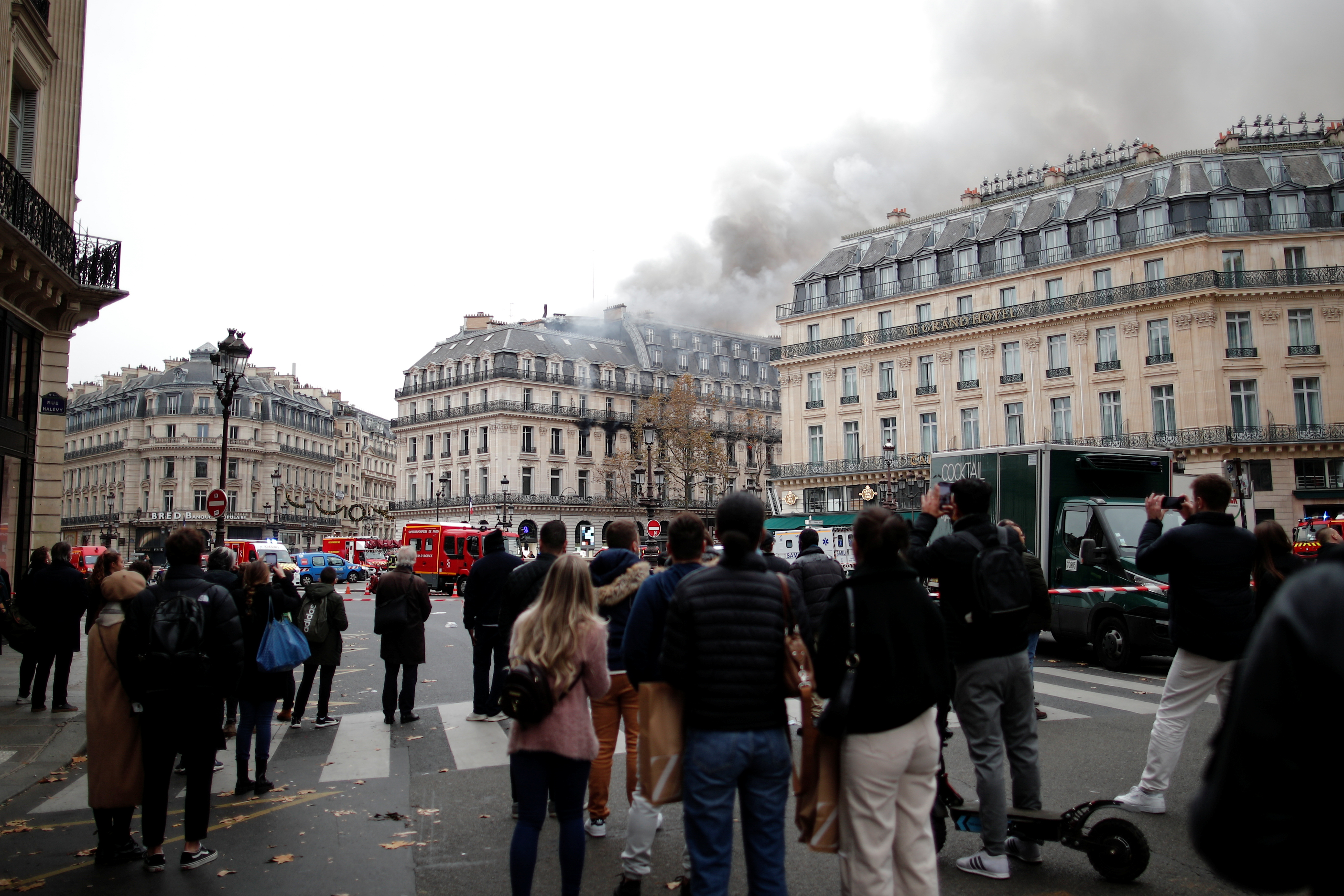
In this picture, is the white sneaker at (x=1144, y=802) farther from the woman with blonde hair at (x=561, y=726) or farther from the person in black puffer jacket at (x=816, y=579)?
the woman with blonde hair at (x=561, y=726)

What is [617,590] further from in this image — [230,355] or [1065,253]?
[1065,253]

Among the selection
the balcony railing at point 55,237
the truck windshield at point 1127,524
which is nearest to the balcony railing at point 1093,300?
the truck windshield at point 1127,524

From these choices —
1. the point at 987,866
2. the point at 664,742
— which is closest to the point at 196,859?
the point at 664,742

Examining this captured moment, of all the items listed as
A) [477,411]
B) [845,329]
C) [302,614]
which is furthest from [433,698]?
[477,411]

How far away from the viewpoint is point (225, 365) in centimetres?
1638

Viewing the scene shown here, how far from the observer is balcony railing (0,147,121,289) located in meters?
12.0

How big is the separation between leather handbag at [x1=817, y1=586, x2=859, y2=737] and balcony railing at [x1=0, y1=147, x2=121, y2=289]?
40.9ft

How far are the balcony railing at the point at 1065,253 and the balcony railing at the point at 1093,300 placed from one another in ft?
5.89

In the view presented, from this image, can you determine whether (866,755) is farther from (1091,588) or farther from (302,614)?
(1091,588)

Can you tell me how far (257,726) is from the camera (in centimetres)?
700

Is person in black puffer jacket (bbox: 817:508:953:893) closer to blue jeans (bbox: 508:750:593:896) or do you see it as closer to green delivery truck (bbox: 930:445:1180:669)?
blue jeans (bbox: 508:750:593:896)

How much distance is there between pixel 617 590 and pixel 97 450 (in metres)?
100

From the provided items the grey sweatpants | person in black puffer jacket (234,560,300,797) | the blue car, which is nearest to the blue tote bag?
person in black puffer jacket (234,560,300,797)

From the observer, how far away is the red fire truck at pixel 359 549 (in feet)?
183
